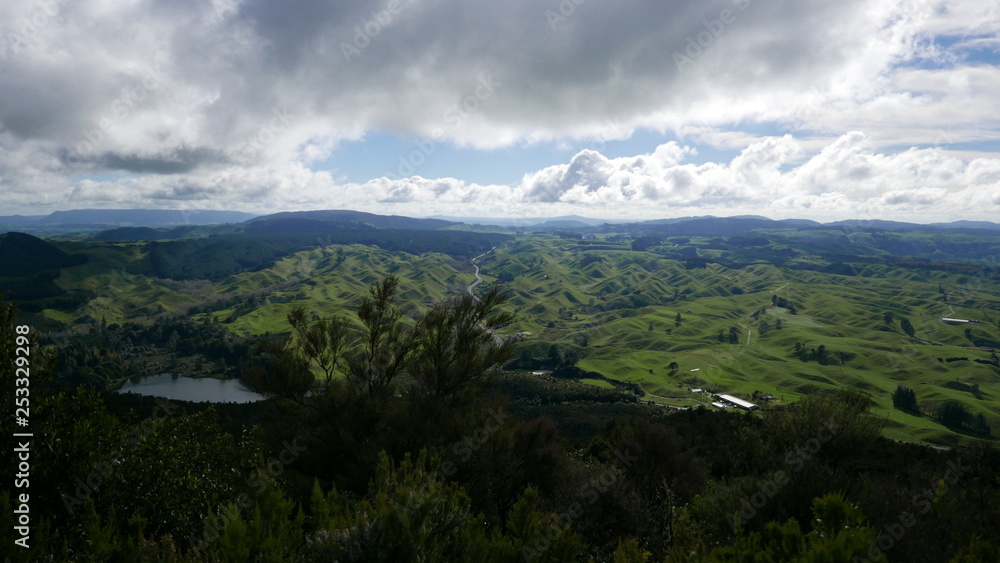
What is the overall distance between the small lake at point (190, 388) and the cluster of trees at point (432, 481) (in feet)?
367

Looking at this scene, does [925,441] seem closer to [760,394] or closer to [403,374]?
[760,394]

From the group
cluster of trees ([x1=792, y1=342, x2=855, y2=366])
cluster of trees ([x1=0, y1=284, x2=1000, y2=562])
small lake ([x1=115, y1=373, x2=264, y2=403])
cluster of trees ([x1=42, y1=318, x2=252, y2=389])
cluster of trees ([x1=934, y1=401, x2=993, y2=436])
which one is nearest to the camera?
cluster of trees ([x1=0, y1=284, x2=1000, y2=562])

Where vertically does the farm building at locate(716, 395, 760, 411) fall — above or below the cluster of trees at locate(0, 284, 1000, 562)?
below

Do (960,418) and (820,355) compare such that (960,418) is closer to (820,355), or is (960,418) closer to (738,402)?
(820,355)

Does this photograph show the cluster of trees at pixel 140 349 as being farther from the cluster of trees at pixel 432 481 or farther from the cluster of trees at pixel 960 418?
the cluster of trees at pixel 960 418

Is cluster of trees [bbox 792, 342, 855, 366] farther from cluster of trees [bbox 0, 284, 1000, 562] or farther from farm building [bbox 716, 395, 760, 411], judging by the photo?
cluster of trees [bbox 0, 284, 1000, 562]

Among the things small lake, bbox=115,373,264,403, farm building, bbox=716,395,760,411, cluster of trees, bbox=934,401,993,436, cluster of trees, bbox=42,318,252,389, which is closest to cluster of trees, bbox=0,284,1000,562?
farm building, bbox=716,395,760,411

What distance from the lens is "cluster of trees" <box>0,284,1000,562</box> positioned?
415 inches

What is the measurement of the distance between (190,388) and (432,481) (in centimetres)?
15167

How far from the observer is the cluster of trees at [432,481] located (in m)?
10.5

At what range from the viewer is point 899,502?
622 inches

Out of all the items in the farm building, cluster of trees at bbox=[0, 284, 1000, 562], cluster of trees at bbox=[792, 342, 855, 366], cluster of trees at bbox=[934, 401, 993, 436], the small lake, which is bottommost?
cluster of trees at bbox=[934, 401, 993, 436]

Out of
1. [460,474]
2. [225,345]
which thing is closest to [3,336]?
[460,474]

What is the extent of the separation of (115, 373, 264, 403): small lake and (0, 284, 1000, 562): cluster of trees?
11199 cm
